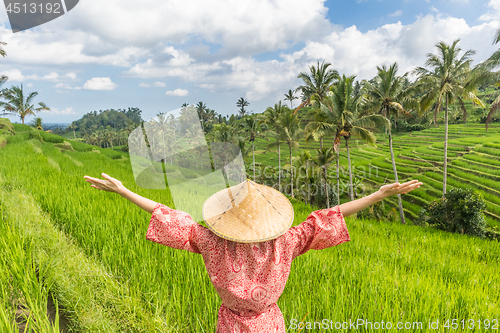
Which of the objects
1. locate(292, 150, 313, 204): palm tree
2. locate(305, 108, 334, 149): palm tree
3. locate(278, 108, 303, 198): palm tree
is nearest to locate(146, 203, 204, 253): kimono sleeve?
locate(305, 108, 334, 149): palm tree

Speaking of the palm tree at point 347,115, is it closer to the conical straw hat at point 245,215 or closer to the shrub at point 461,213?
the shrub at point 461,213

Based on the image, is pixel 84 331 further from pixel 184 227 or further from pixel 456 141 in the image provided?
pixel 456 141

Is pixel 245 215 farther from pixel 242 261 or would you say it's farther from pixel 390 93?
pixel 390 93

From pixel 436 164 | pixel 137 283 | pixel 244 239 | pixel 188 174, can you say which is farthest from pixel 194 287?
pixel 436 164

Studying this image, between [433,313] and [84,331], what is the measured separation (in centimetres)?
307

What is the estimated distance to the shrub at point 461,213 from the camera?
13359 millimetres

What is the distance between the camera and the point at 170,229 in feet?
4.28

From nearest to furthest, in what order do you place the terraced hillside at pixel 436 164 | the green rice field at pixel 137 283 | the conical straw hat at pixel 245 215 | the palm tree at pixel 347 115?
the conical straw hat at pixel 245 215, the green rice field at pixel 137 283, the palm tree at pixel 347 115, the terraced hillside at pixel 436 164

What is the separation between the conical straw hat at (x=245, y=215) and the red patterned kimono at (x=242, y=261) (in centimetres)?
11

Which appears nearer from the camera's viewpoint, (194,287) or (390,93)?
(194,287)

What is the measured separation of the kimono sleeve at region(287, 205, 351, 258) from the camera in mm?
1384

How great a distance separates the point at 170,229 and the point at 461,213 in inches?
708

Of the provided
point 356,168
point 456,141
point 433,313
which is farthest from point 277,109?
point 433,313

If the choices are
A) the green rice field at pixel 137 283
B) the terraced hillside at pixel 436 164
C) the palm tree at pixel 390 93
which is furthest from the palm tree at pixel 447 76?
the green rice field at pixel 137 283
